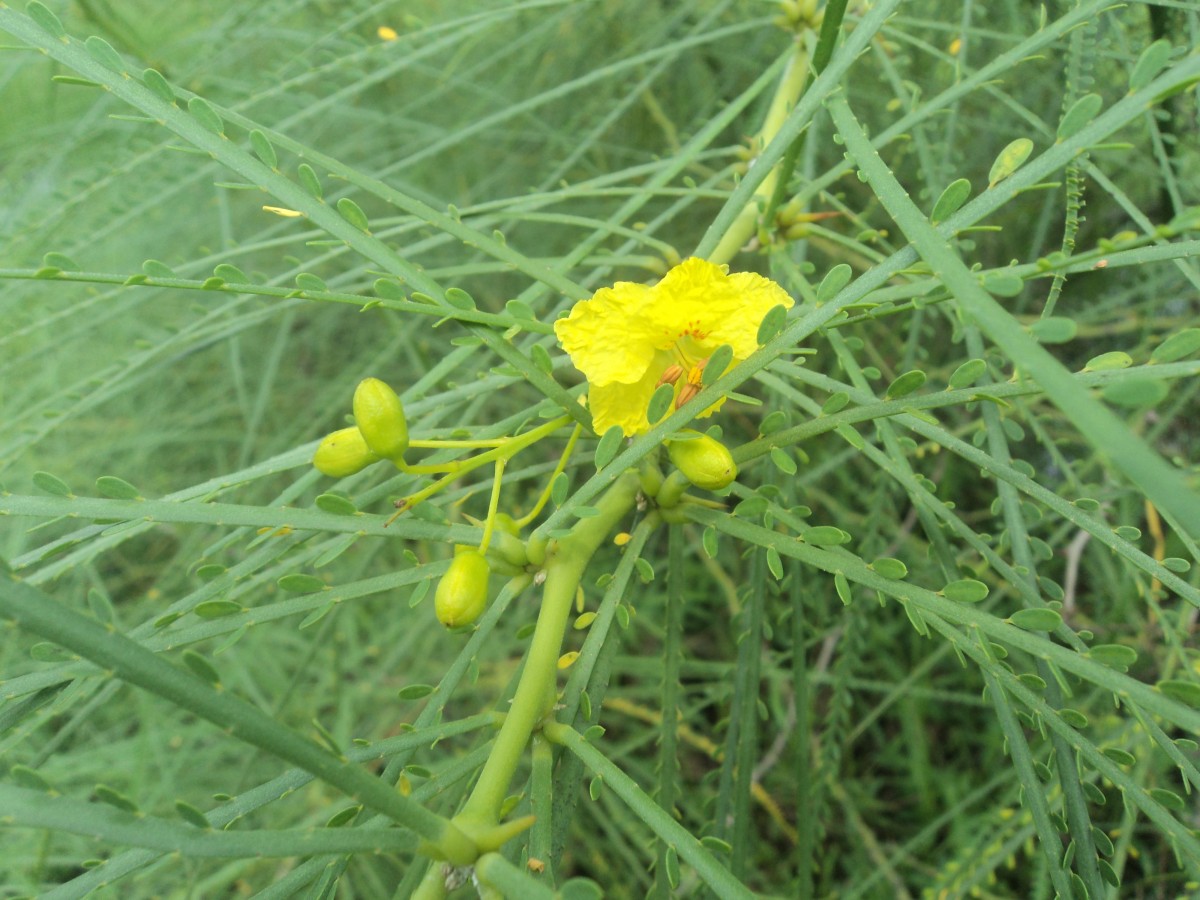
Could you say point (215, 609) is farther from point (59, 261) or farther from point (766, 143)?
point (766, 143)

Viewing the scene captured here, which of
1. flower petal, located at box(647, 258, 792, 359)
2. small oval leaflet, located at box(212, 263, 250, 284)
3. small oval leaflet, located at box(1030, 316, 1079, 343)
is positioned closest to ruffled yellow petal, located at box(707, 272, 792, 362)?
flower petal, located at box(647, 258, 792, 359)

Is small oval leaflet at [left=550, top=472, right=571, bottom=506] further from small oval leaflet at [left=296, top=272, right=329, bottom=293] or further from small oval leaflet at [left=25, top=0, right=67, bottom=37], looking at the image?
small oval leaflet at [left=25, top=0, right=67, bottom=37]

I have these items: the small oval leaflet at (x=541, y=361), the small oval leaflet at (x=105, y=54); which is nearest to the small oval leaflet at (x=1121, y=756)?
the small oval leaflet at (x=541, y=361)

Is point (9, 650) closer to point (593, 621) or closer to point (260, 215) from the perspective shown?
point (260, 215)

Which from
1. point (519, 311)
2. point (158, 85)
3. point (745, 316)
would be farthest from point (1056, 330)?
point (158, 85)

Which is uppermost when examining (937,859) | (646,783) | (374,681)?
(374,681)

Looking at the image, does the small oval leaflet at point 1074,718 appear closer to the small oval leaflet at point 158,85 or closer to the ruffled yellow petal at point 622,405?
the ruffled yellow petal at point 622,405

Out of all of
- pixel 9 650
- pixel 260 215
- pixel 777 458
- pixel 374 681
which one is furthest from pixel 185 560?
pixel 777 458
